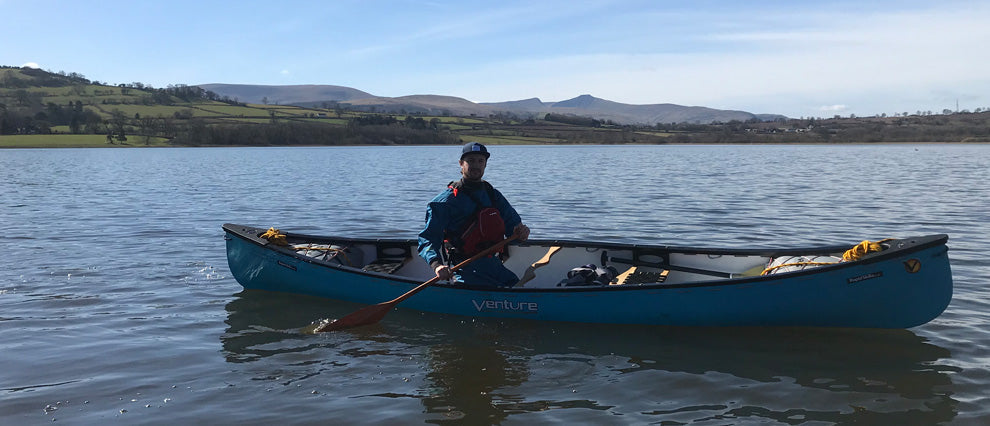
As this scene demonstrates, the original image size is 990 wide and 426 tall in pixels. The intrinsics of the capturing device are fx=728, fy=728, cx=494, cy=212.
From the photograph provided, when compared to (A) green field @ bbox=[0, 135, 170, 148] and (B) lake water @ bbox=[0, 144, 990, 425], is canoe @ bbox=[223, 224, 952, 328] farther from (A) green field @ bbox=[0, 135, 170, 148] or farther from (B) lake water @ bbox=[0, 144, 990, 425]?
(A) green field @ bbox=[0, 135, 170, 148]

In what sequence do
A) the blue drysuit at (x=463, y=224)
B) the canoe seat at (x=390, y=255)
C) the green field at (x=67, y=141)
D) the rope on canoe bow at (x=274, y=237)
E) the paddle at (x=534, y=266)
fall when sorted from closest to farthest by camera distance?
the blue drysuit at (x=463, y=224)
the paddle at (x=534, y=266)
the rope on canoe bow at (x=274, y=237)
the canoe seat at (x=390, y=255)
the green field at (x=67, y=141)

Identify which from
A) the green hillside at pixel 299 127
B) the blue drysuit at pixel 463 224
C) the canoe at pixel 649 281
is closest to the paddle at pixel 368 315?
the blue drysuit at pixel 463 224

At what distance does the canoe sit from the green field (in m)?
78.7

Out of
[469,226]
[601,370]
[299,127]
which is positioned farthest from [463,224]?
[299,127]

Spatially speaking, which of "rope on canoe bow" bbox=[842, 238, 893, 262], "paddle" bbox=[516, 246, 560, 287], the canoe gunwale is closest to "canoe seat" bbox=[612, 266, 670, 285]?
the canoe gunwale

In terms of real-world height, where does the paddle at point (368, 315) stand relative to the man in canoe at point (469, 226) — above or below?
below

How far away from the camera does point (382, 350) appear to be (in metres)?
8.05

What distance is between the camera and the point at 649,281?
9445 mm

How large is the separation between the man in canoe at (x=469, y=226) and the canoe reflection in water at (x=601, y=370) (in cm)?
66

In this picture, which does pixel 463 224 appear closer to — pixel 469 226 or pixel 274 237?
pixel 469 226

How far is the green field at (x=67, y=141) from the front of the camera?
78.6m

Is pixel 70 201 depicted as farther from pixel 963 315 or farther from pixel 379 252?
pixel 963 315

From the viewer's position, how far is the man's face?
27.3ft

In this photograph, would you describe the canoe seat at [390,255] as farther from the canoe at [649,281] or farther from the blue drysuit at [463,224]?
the blue drysuit at [463,224]
